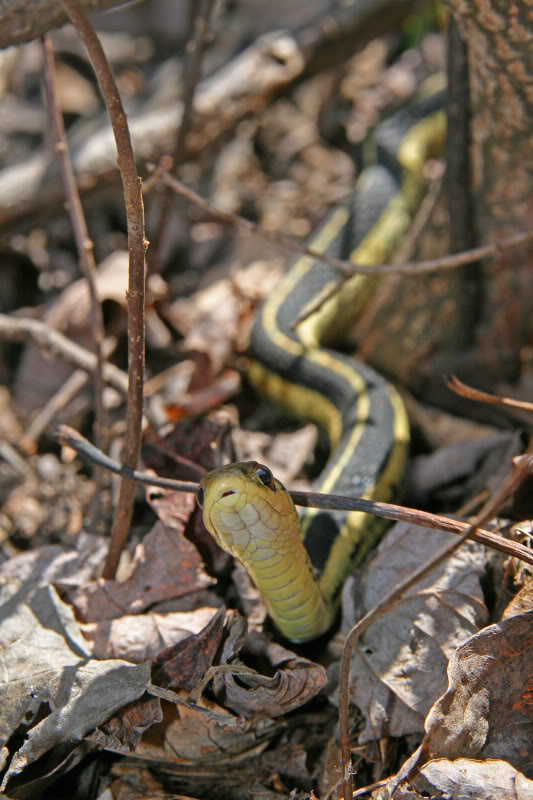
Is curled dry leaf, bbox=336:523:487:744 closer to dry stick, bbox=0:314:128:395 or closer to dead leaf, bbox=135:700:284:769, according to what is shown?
dead leaf, bbox=135:700:284:769

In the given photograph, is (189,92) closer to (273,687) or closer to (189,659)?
(189,659)

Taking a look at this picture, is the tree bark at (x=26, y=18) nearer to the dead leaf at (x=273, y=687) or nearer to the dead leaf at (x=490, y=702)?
the dead leaf at (x=273, y=687)

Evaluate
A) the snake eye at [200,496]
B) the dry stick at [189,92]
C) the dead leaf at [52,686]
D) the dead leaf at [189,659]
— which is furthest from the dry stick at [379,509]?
the dry stick at [189,92]

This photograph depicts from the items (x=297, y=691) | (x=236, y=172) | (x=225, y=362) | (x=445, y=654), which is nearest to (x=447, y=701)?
(x=445, y=654)

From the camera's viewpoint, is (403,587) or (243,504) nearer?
(403,587)

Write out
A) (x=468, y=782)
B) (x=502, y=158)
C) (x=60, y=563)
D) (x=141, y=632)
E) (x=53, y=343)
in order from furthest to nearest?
(x=53, y=343), (x=502, y=158), (x=60, y=563), (x=141, y=632), (x=468, y=782)

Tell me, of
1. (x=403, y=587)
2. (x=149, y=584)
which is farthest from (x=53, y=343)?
(x=403, y=587)

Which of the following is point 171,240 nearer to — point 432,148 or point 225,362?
point 225,362
